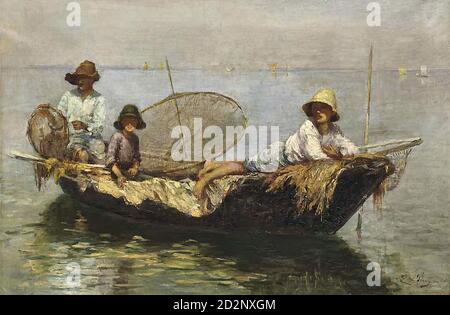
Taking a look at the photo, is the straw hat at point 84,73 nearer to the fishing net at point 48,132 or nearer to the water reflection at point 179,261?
the fishing net at point 48,132

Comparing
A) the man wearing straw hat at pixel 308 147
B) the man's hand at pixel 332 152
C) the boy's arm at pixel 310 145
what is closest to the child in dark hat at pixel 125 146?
the man wearing straw hat at pixel 308 147

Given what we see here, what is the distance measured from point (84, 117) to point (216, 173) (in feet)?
3.60

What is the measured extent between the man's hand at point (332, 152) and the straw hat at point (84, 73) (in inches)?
67.6

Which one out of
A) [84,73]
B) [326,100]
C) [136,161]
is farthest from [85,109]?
[326,100]

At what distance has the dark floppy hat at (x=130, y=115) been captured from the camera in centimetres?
532

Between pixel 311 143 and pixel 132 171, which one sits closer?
pixel 311 143

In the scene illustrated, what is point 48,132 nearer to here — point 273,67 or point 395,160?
point 273,67

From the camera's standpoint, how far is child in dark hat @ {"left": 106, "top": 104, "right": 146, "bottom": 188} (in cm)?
534

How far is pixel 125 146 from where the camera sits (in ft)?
17.6

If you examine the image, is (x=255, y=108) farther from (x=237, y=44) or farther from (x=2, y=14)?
(x=2, y=14)

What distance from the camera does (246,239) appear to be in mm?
5215

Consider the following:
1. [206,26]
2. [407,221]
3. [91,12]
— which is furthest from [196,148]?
[407,221]

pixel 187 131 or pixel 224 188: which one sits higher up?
pixel 187 131
